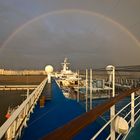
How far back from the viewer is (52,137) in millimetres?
1206

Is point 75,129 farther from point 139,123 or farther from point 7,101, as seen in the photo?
point 7,101

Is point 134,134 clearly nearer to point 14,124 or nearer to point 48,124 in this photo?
point 14,124

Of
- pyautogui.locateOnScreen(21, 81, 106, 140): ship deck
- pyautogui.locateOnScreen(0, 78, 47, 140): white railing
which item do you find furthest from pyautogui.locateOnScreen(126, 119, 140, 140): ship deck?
pyautogui.locateOnScreen(0, 78, 47, 140): white railing

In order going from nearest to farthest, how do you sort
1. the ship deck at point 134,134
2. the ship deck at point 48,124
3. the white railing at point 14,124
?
1. the white railing at point 14,124
2. the ship deck at point 134,134
3. the ship deck at point 48,124

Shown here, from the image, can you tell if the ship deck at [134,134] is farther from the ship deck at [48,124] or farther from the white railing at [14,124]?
the white railing at [14,124]

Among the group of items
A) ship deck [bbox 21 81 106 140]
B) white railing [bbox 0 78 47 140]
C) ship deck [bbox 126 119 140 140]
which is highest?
white railing [bbox 0 78 47 140]

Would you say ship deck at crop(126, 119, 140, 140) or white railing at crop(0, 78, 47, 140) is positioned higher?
white railing at crop(0, 78, 47, 140)

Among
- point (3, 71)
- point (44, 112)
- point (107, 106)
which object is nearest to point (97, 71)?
point (44, 112)

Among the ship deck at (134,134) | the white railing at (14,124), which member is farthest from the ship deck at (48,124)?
the ship deck at (134,134)

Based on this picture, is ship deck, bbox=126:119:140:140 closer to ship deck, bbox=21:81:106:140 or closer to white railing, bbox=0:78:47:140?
ship deck, bbox=21:81:106:140

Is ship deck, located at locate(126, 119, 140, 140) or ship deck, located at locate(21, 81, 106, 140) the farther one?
ship deck, located at locate(21, 81, 106, 140)

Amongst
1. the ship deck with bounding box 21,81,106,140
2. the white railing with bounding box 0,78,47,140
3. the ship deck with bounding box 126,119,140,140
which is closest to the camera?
the white railing with bounding box 0,78,47,140

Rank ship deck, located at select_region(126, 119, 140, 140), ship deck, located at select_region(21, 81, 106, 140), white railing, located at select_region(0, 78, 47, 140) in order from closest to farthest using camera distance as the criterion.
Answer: white railing, located at select_region(0, 78, 47, 140), ship deck, located at select_region(126, 119, 140, 140), ship deck, located at select_region(21, 81, 106, 140)

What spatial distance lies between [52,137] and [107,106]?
3.46 feet
